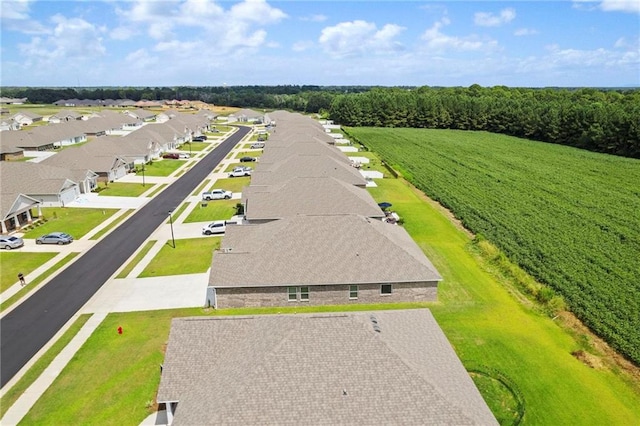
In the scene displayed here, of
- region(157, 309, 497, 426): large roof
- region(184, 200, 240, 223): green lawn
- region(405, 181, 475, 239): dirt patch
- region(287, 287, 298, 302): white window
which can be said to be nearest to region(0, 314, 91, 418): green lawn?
region(157, 309, 497, 426): large roof

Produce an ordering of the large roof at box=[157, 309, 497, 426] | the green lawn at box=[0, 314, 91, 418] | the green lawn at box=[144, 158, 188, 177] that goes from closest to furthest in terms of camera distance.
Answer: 1. the large roof at box=[157, 309, 497, 426]
2. the green lawn at box=[0, 314, 91, 418]
3. the green lawn at box=[144, 158, 188, 177]

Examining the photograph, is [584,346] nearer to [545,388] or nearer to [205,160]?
[545,388]

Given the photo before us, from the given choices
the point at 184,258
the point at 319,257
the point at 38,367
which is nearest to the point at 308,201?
the point at 319,257

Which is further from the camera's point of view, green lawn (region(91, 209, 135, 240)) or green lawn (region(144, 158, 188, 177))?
green lawn (region(144, 158, 188, 177))

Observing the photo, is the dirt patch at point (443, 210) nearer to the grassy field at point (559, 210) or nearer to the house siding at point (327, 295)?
the grassy field at point (559, 210)

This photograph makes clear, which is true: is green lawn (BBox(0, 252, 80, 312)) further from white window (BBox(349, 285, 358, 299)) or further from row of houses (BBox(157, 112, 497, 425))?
white window (BBox(349, 285, 358, 299))

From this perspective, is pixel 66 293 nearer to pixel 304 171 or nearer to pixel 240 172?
pixel 304 171
